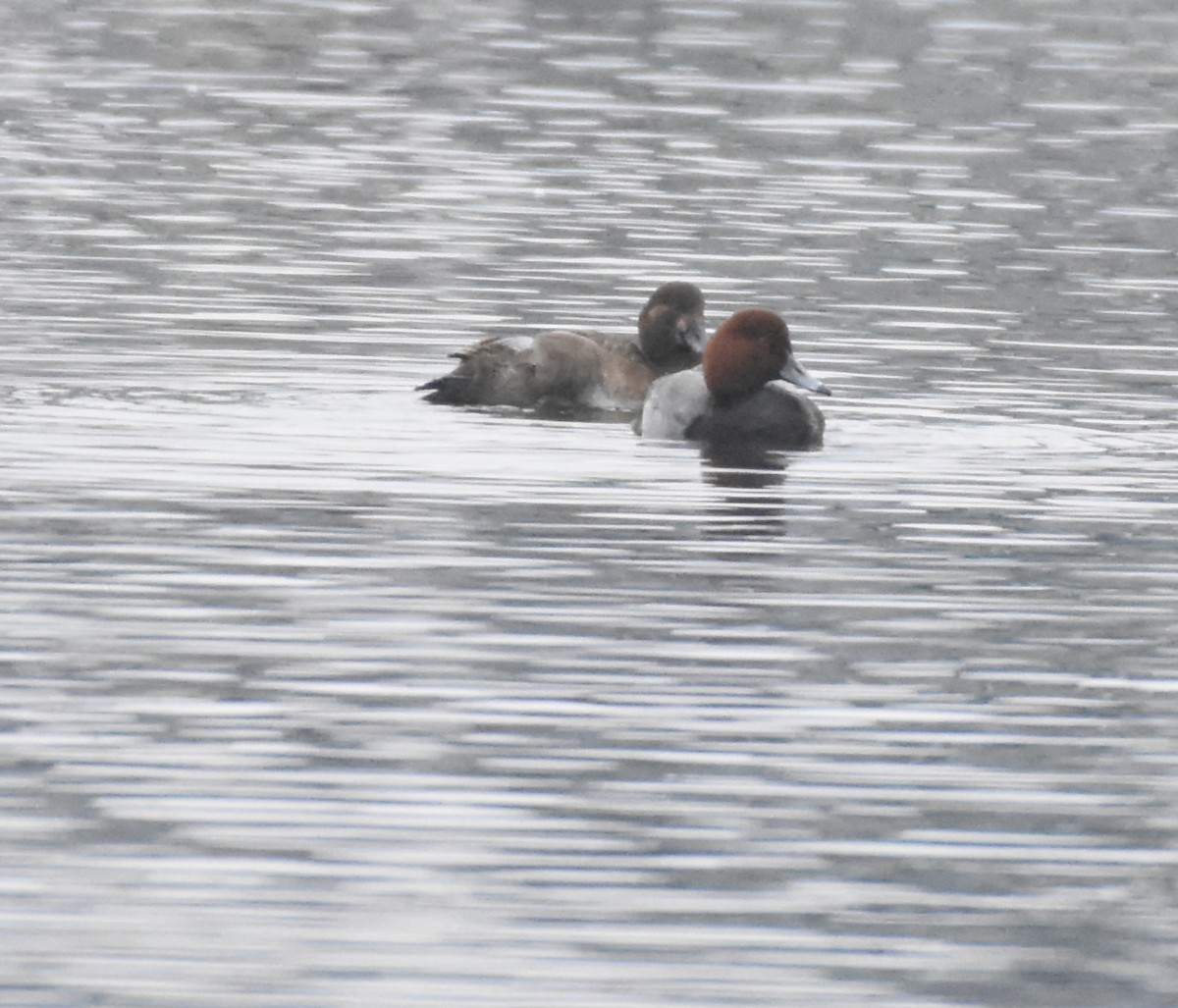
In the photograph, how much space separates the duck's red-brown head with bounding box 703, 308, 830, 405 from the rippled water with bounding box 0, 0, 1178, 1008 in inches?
15.6

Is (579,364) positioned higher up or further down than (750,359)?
further down

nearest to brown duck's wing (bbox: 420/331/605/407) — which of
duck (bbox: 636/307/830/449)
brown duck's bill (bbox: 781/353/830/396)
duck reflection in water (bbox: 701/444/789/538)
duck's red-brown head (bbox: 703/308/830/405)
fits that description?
duck (bbox: 636/307/830/449)

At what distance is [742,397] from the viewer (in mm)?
13859

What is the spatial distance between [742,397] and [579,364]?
1.16 metres

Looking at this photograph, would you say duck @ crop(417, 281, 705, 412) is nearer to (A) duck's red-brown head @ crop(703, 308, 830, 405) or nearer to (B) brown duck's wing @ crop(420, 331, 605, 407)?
(B) brown duck's wing @ crop(420, 331, 605, 407)

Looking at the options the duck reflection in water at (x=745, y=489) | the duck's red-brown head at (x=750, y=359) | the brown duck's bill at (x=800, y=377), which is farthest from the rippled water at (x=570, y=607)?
the duck's red-brown head at (x=750, y=359)

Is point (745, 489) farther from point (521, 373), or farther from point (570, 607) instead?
point (570, 607)

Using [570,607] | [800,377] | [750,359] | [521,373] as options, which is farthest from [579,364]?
[570,607]

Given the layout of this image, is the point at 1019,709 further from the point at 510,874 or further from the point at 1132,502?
the point at 1132,502

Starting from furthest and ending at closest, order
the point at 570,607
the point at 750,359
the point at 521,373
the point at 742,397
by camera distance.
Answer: the point at 521,373 → the point at 750,359 → the point at 742,397 → the point at 570,607

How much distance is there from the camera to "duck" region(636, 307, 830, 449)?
44.1 feet

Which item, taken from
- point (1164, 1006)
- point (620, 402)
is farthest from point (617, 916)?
point (620, 402)

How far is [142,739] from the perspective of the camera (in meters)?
7.90

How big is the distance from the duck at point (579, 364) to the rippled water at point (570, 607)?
0.31 m
